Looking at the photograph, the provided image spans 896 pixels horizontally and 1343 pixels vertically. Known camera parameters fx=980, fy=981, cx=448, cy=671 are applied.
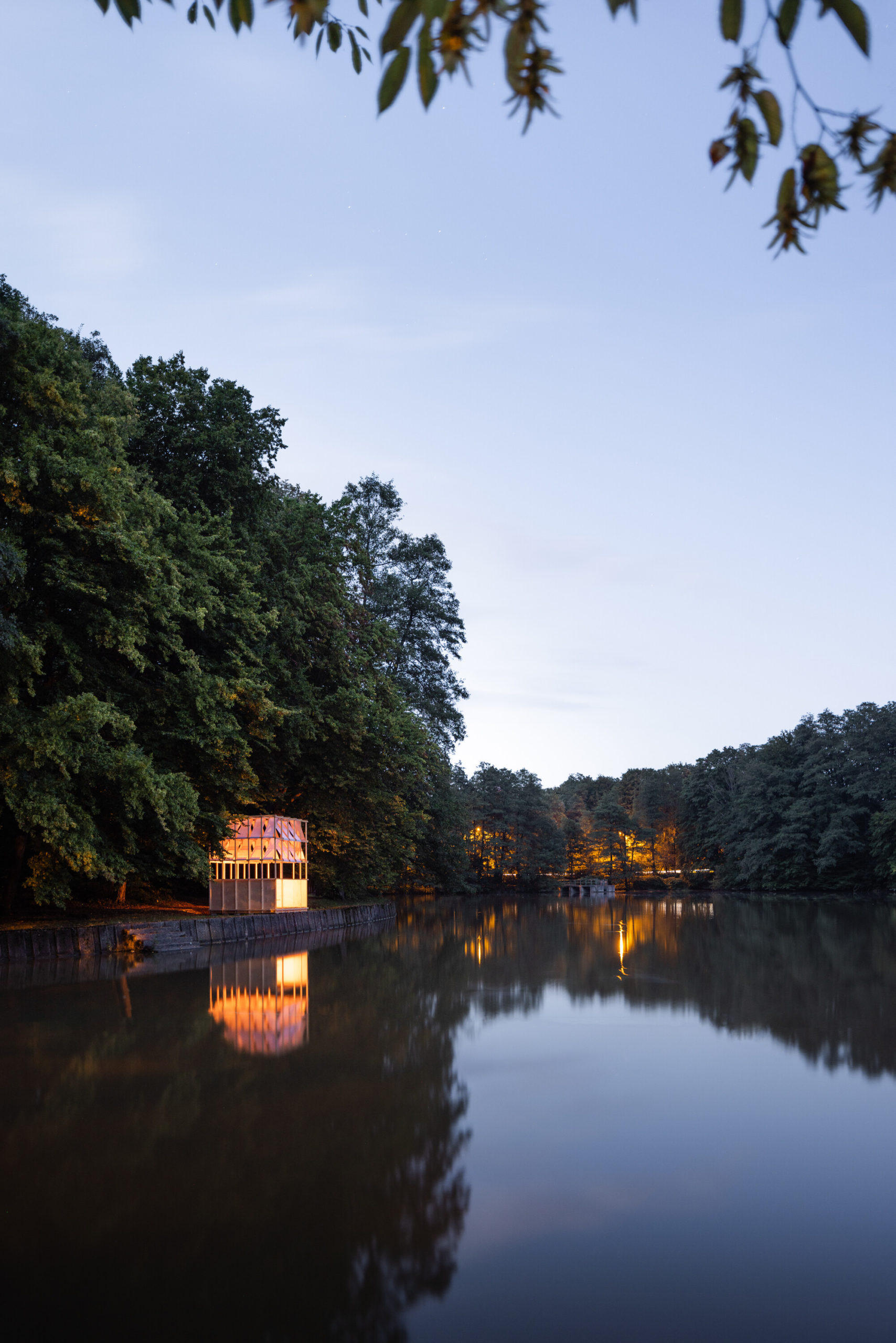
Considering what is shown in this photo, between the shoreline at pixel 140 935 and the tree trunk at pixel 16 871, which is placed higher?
the tree trunk at pixel 16 871

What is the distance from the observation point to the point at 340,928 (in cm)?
2989

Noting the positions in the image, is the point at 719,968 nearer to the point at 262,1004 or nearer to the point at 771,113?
the point at 262,1004

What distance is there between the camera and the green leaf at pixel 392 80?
95.0 inches

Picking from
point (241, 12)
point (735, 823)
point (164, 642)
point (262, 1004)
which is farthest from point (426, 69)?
point (735, 823)

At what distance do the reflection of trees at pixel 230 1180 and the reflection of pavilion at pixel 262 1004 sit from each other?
Result: 292 mm

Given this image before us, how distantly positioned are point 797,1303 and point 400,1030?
6677 mm

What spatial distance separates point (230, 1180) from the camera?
17.5 feet

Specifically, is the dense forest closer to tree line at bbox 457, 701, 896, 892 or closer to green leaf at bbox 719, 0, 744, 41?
green leaf at bbox 719, 0, 744, 41

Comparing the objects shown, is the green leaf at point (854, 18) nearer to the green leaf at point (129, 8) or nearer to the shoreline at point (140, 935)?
the green leaf at point (129, 8)

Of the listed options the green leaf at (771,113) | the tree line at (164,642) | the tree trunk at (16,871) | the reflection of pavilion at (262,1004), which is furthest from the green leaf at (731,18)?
the tree trunk at (16,871)

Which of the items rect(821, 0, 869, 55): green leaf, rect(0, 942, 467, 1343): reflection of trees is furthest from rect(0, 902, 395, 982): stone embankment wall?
rect(821, 0, 869, 55): green leaf

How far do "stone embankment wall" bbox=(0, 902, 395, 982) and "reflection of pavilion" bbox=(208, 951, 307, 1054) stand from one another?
6.23 ft

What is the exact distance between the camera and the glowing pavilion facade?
88.2 ft

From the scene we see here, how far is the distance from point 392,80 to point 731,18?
0.84m
